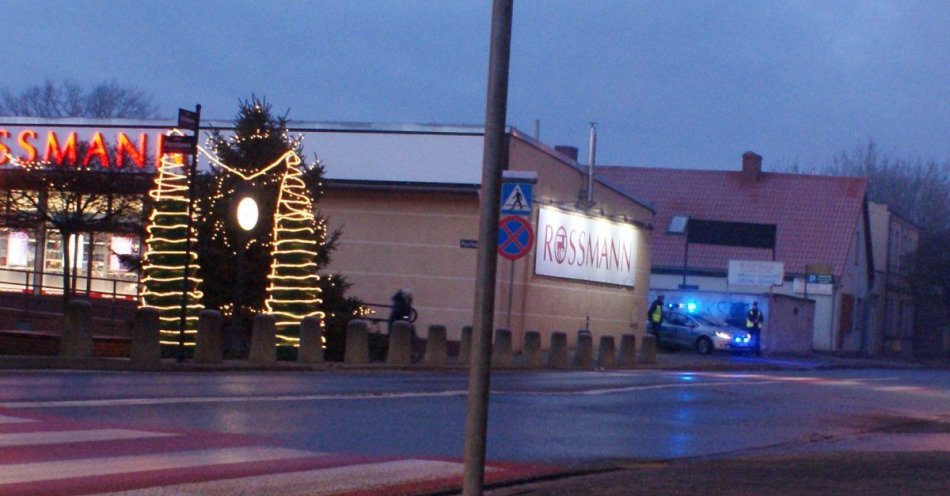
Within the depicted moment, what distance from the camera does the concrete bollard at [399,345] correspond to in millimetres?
26031

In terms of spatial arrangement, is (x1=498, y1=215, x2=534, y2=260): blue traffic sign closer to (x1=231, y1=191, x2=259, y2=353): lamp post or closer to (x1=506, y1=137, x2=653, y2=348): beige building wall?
(x1=231, y1=191, x2=259, y2=353): lamp post

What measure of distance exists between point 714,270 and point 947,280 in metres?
15.2

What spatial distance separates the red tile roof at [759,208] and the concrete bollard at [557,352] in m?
31.0

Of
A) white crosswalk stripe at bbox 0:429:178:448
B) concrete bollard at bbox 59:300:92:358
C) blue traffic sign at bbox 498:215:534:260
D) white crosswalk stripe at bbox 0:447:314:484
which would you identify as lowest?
white crosswalk stripe at bbox 0:447:314:484

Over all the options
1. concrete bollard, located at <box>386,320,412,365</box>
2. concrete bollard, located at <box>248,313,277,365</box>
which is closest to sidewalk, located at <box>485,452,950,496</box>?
concrete bollard, located at <box>248,313,277,365</box>

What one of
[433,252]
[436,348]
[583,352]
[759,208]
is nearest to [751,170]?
[759,208]

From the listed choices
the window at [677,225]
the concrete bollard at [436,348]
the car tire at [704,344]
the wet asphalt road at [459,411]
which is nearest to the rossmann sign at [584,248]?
the car tire at [704,344]

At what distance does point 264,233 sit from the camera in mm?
27969

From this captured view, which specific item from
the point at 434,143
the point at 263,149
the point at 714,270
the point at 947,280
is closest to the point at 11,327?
the point at 263,149

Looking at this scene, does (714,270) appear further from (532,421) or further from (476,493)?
(476,493)

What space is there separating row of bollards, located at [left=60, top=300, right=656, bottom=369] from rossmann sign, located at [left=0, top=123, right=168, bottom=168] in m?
10.7

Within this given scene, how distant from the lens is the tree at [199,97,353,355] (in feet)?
89.2

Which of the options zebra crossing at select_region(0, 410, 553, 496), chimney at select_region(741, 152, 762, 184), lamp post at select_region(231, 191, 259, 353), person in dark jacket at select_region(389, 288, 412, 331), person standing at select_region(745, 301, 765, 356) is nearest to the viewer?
zebra crossing at select_region(0, 410, 553, 496)

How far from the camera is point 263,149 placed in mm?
28281
